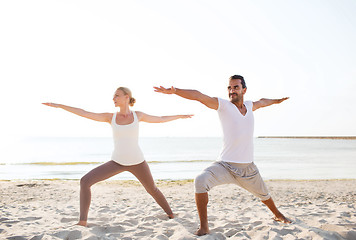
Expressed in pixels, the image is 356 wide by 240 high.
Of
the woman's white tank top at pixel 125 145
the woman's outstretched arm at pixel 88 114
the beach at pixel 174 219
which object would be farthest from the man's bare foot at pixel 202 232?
the woman's outstretched arm at pixel 88 114

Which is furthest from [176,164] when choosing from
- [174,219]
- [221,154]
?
[221,154]

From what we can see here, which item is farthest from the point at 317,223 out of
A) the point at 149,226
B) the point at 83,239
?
the point at 83,239

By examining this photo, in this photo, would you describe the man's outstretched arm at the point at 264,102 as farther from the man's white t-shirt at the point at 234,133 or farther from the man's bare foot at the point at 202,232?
the man's bare foot at the point at 202,232

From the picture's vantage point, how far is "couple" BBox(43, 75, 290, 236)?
4016mm

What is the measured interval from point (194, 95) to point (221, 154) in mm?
924

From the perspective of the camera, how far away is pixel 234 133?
4.10 meters

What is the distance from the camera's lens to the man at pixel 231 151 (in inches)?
156

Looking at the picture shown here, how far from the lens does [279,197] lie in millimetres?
7945

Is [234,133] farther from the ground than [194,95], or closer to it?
closer to it

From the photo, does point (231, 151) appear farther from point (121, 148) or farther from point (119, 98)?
point (119, 98)

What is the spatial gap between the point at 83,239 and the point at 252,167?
2.34 meters

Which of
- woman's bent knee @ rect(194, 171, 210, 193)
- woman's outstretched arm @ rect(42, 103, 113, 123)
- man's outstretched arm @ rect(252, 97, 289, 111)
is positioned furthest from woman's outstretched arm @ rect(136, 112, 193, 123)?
woman's bent knee @ rect(194, 171, 210, 193)

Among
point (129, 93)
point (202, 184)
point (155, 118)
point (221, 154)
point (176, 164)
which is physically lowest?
point (176, 164)

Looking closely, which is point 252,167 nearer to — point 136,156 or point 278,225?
point 278,225
